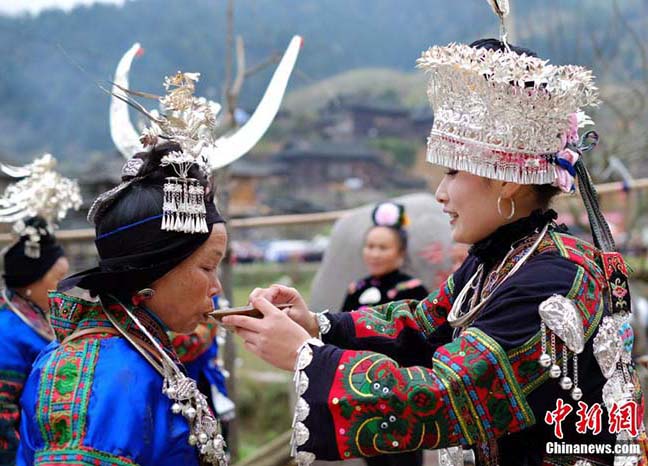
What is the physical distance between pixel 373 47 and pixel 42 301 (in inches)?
663

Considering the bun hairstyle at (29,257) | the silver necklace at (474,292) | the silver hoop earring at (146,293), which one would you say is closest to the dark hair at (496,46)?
the silver necklace at (474,292)

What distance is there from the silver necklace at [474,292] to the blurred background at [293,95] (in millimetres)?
647

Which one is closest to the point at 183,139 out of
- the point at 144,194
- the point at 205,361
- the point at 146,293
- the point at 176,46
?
the point at 144,194

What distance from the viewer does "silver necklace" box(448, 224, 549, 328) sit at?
1927mm

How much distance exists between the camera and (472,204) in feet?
6.57

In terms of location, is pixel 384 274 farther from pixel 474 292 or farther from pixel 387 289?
pixel 474 292

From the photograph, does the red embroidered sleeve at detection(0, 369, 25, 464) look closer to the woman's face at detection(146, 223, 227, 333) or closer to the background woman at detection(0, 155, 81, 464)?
the background woman at detection(0, 155, 81, 464)

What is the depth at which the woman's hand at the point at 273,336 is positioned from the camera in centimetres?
176

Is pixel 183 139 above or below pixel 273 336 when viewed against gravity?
above

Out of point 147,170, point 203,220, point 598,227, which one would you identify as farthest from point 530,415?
point 147,170

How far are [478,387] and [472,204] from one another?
0.54 m

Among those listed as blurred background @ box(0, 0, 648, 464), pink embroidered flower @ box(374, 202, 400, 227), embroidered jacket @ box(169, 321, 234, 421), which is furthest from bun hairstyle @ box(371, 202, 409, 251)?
embroidered jacket @ box(169, 321, 234, 421)

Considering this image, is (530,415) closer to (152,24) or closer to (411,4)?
(152,24)

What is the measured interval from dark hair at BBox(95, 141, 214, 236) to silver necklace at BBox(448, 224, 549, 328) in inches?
31.2
